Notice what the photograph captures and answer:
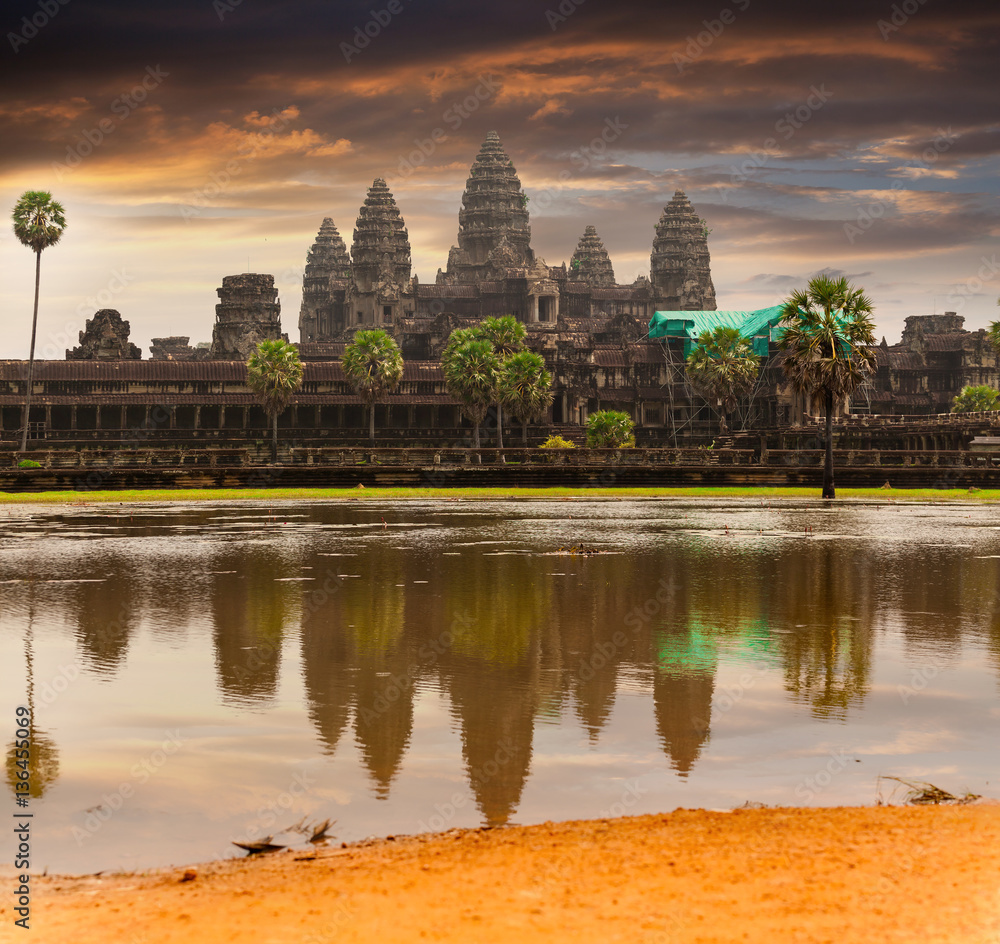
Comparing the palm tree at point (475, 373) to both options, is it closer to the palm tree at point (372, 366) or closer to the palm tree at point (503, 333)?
the palm tree at point (503, 333)

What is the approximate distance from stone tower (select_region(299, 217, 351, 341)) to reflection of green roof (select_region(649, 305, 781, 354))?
6312cm

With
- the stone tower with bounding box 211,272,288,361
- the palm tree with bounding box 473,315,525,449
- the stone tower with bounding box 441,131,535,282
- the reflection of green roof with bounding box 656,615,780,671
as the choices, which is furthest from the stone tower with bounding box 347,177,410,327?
the reflection of green roof with bounding box 656,615,780,671

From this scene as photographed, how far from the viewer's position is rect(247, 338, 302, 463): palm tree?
83.8m

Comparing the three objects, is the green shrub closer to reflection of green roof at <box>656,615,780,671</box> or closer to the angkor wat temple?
the angkor wat temple

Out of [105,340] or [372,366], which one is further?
[105,340]

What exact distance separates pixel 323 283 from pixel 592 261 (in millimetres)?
38271

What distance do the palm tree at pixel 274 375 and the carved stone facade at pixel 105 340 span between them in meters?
34.4

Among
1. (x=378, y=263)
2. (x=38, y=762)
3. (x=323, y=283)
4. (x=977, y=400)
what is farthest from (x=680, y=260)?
(x=38, y=762)

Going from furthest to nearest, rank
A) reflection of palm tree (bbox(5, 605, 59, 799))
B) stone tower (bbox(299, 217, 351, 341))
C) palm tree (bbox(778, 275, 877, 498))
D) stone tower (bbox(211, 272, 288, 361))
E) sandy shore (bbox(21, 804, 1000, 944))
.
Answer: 1. stone tower (bbox(299, 217, 351, 341))
2. stone tower (bbox(211, 272, 288, 361))
3. palm tree (bbox(778, 275, 877, 498))
4. reflection of palm tree (bbox(5, 605, 59, 799))
5. sandy shore (bbox(21, 804, 1000, 944))

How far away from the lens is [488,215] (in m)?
158

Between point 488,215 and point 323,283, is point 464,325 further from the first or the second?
point 323,283

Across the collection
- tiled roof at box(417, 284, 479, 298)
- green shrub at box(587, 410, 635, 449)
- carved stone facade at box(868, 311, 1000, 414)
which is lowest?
green shrub at box(587, 410, 635, 449)

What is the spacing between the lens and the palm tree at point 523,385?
8256 centimetres

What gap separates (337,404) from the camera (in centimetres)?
9544
